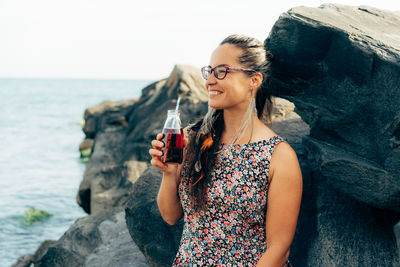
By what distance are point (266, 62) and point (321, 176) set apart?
3.64ft

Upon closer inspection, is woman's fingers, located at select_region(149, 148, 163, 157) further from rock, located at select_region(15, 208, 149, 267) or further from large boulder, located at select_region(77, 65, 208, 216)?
large boulder, located at select_region(77, 65, 208, 216)

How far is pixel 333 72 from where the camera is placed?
3.18m

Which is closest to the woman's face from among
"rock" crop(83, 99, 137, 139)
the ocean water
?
the ocean water

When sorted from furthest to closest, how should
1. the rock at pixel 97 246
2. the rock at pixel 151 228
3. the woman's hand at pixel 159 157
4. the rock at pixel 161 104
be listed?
the rock at pixel 161 104, the rock at pixel 97 246, the rock at pixel 151 228, the woman's hand at pixel 159 157

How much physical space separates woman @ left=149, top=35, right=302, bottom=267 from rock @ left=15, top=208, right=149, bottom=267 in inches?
78.3

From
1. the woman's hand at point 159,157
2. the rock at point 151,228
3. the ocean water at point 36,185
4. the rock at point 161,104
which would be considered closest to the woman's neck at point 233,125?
the woman's hand at point 159,157

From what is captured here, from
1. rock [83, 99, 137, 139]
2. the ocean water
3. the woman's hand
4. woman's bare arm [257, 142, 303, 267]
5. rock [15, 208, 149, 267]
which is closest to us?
woman's bare arm [257, 142, 303, 267]

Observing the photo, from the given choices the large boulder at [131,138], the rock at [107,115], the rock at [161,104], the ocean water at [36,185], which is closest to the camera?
the large boulder at [131,138]

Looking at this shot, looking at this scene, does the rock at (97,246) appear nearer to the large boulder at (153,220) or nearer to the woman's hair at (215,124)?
the large boulder at (153,220)

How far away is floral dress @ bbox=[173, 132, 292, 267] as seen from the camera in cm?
279

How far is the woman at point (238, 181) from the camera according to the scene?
269 centimetres

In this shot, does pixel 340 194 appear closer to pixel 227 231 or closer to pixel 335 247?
pixel 335 247

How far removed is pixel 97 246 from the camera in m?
5.30

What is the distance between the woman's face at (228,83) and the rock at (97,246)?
2479 mm
